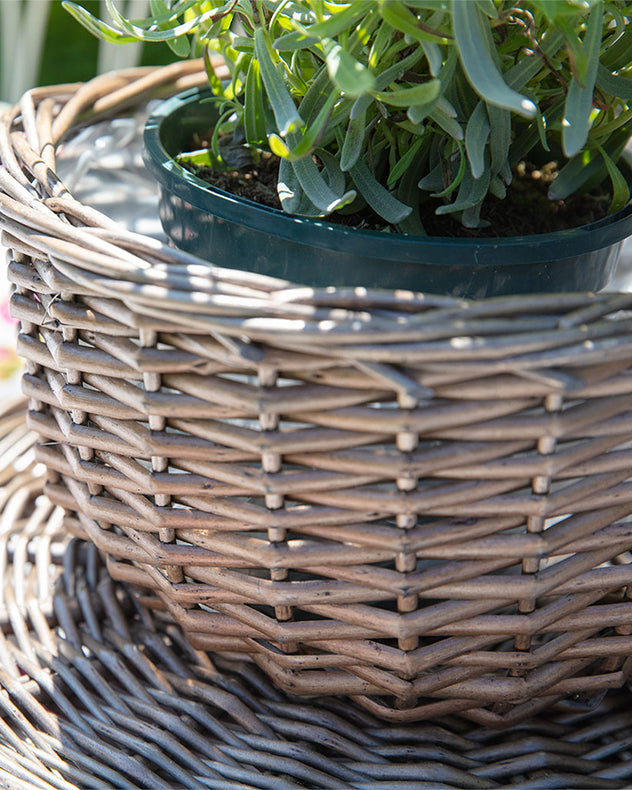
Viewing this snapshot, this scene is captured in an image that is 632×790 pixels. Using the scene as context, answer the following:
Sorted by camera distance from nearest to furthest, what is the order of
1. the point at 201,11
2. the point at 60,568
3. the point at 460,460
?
the point at 460,460, the point at 201,11, the point at 60,568

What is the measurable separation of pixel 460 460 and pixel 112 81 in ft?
1.46

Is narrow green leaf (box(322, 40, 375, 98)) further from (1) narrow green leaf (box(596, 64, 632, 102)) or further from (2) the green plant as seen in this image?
(1) narrow green leaf (box(596, 64, 632, 102))

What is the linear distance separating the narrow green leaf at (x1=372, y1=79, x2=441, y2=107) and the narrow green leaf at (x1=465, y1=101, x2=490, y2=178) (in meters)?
0.03

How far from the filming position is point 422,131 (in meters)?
0.45

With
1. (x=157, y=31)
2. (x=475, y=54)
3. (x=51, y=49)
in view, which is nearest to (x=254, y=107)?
(x=157, y=31)

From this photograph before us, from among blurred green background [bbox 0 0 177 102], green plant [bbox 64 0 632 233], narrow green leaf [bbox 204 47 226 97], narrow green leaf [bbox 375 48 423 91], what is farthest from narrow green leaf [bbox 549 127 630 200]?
blurred green background [bbox 0 0 177 102]

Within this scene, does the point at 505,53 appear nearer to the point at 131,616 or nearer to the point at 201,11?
the point at 201,11

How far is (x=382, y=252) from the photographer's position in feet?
1.41

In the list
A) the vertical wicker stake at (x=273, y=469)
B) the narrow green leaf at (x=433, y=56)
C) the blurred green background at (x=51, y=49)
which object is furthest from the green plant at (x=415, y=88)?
the blurred green background at (x=51, y=49)

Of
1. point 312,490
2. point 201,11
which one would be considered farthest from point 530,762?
point 201,11

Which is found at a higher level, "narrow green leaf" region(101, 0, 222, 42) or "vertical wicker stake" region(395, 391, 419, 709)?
"narrow green leaf" region(101, 0, 222, 42)

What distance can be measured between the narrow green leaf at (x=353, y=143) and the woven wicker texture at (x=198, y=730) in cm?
32

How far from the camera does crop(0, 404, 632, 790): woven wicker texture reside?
466 millimetres

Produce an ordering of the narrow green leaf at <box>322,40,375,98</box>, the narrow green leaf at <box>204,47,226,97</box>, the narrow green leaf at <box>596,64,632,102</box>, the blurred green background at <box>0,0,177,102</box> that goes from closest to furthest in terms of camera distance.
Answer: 1. the narrow green leaf at <box>322,40,375,98</box>
2. the narrow green leaf at <box>596,64,632,102</box>
3. the narrow green leaf at <box>204,47,226,97</box>
4. the blurred green background at <box>0,0,177,102</box>
